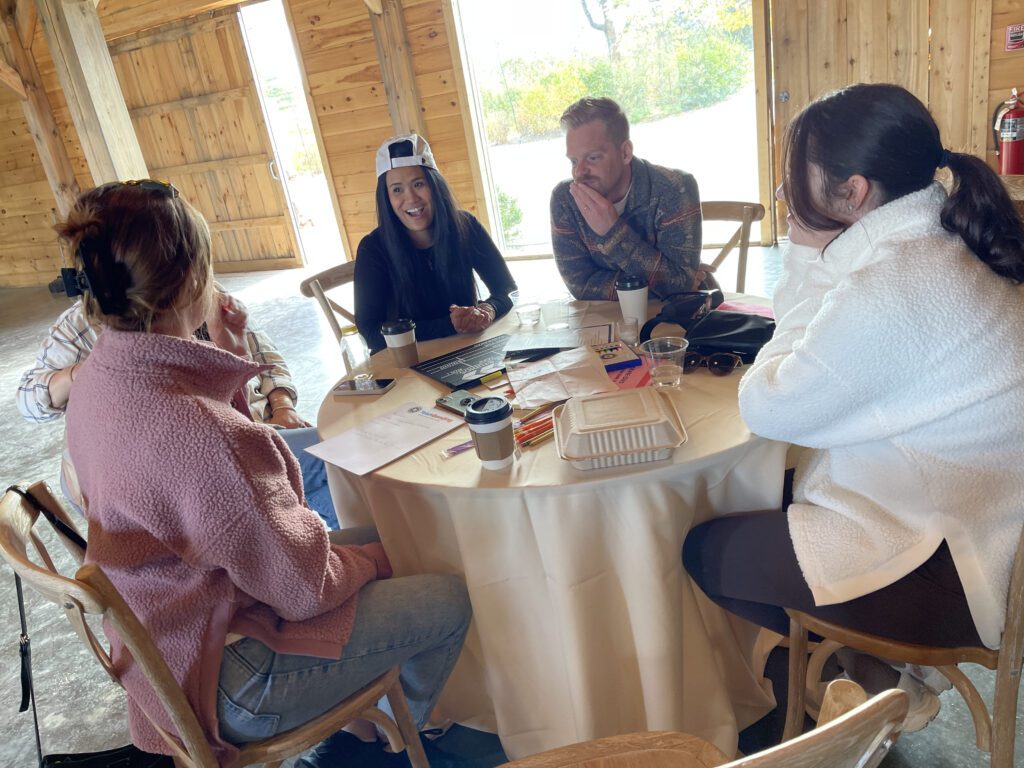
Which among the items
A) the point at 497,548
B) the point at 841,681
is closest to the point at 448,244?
the point at 497,548

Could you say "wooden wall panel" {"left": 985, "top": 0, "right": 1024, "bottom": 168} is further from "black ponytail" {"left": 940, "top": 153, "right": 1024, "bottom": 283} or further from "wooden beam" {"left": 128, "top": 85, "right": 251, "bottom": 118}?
"wooden beam" {"left": 128, "top": 85, "right": 251, "bottom": 118}

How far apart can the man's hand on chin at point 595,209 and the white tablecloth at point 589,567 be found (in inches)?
28.3

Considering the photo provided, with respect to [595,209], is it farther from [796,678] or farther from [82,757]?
[82,757]

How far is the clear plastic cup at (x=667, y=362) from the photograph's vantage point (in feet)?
4.79

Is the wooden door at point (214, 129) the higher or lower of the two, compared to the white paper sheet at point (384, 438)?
higher

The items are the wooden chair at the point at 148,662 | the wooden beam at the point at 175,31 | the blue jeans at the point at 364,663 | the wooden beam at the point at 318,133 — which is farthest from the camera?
the wooden beam at the point at 175,31

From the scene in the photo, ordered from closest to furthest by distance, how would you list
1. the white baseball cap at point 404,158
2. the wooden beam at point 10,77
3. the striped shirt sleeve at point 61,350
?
the striped shirt sleeve at point 61,350 → the white baseball cap at point 404,158 → the wooden beam at point 10,77

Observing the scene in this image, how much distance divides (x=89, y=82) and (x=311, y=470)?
115 inches

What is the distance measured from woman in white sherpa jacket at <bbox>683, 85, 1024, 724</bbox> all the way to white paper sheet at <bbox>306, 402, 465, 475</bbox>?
614 millimetres

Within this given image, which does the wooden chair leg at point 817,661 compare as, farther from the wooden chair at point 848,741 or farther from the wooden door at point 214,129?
the wooden door at point 214,129

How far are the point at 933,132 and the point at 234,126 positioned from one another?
720cm

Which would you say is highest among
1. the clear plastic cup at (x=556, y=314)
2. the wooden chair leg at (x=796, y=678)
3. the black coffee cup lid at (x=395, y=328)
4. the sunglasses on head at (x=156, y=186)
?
the sunglasses on head at (x=156, y=186)

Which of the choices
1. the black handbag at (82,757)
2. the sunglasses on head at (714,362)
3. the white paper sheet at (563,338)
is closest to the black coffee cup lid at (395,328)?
the white paper sheet at (563,338)

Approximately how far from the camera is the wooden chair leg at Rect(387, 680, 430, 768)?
129 centimetres
